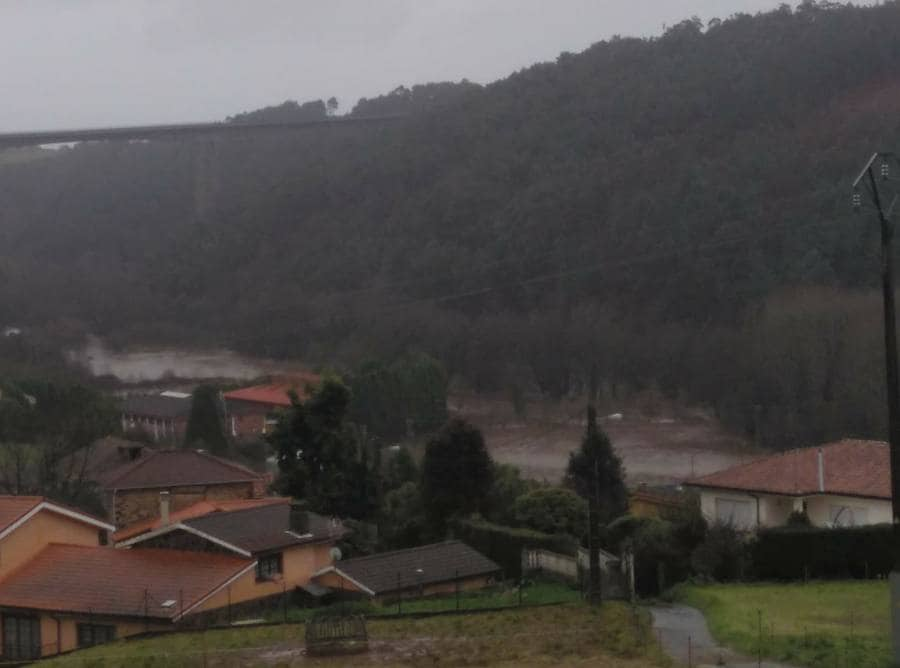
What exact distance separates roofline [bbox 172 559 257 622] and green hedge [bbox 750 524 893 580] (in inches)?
261

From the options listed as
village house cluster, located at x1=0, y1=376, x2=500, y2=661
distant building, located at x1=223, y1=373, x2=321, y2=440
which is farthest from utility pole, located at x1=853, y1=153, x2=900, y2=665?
distant building, located at x1=223, y1=373, x2=321, y2=440

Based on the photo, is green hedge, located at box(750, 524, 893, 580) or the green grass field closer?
the green grass field

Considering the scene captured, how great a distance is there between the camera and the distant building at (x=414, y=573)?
59.9 ft

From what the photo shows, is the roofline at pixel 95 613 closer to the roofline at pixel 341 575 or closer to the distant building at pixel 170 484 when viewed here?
the roofline at pixel 341 575

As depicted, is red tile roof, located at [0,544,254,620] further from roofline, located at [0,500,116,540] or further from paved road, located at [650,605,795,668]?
paved road, located at [650,605,795,668]

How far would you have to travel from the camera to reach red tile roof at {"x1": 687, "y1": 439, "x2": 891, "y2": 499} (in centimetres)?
2053

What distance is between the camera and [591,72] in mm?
63125

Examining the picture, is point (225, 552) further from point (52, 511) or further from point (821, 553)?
point (821, 553)

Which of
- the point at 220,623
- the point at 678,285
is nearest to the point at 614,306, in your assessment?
the point at 678,285

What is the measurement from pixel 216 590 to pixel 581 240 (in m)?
35.9

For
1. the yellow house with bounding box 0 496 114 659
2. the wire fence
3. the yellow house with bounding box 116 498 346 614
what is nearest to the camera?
the wire fence

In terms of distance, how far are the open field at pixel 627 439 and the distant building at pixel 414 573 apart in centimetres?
932

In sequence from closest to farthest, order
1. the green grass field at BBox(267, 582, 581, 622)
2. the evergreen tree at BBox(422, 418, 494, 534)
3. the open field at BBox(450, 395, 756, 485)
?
the green grass field at BBox(267, 582, 581, 622) → the evergreen tree at BBox(422, 418, 494, 534) → the open field at BBox(450, 395, 756, 485)

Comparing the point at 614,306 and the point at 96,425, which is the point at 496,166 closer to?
the point at 614,306
